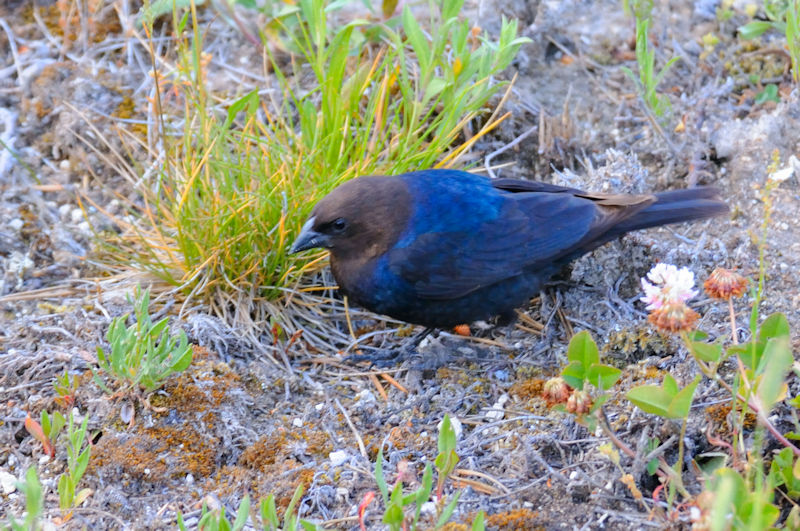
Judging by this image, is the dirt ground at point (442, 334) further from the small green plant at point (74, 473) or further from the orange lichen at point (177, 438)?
the small green plant at point (74, 473)

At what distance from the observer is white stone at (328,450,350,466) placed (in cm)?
318

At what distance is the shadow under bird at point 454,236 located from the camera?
153 inches

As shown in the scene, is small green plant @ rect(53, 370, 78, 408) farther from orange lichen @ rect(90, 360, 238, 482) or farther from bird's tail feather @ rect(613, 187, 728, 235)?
bird's tail feather @ rect(613, 187, 728, 235)

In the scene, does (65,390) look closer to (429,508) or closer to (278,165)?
(429,508)

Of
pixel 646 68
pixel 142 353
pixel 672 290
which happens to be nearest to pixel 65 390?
pixel 142 353

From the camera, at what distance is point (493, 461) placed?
3.12 metres

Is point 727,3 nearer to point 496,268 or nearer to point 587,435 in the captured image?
point 496,268

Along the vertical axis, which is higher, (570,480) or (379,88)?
(379,88)

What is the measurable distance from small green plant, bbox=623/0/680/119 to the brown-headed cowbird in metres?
0.55

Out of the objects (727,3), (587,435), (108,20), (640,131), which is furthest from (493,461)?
(108,20)

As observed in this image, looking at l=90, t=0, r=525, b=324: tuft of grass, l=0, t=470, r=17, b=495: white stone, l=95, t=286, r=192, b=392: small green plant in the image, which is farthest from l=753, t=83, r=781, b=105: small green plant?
l=0, t=470, r=17, b=495: white stone

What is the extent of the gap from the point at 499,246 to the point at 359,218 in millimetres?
626

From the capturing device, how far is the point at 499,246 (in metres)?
3.96

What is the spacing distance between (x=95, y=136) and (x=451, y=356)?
2.36 m
